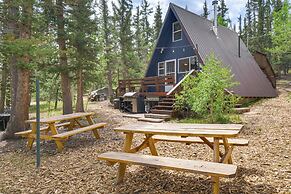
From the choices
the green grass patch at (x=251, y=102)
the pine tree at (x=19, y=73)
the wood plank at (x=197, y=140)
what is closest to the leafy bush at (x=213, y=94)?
the wood plank at (x=197, y=140)

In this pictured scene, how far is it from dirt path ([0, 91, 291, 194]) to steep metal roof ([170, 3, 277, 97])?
804 centimetres

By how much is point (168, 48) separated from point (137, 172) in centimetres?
1324

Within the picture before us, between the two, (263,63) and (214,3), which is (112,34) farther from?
(263,63)

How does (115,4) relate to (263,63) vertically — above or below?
above

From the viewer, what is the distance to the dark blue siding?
49.3 feet

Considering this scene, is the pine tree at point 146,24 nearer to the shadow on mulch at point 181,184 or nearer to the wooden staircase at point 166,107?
the wooden staircase at point 166,107

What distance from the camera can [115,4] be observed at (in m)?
24.4

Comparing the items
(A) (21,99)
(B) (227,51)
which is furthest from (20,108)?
(B) (227,51)

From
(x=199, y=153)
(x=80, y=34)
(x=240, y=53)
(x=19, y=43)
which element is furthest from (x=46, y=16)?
(x=240, y=53)

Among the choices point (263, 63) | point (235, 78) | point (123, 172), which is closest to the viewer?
point (123, 172)

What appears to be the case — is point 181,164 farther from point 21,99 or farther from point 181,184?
point 21,99

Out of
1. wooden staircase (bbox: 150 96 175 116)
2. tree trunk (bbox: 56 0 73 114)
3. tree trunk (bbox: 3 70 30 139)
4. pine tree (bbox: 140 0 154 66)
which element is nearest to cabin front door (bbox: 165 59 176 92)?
wooden staircase (bbox: 150 96 175 116)

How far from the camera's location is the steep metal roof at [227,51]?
44.9ft

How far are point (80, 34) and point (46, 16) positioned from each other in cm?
178
